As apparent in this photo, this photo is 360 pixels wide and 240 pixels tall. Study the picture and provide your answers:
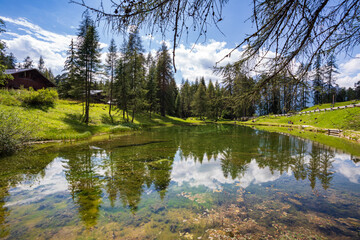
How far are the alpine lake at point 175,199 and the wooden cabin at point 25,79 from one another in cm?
2846

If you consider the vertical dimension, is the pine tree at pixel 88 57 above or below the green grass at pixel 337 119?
above

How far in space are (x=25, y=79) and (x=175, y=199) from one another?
125ft

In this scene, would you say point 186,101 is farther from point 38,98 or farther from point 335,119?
point 38,98

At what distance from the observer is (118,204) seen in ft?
15.3

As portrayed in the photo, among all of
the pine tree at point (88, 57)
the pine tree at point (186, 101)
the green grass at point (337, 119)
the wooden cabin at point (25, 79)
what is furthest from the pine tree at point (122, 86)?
the pine tree at point (186, 101)

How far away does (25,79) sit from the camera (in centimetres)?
2920

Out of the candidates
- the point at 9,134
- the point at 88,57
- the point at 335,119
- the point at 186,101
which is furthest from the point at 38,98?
the point at 186,101

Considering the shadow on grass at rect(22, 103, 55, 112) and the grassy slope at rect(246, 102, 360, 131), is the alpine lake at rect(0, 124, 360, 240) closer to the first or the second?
the shadow on grass at rect(22, 103, 55, 112)

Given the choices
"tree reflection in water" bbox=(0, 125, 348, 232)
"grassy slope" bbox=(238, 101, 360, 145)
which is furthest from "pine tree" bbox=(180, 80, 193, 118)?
"tree reflection in water" bbox=(0, 125, 348, 232)

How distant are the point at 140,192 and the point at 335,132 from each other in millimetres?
27706

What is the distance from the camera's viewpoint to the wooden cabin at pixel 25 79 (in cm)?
2722

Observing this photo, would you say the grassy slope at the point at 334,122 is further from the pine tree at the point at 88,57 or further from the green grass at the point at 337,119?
the pine tree at the point at 88,57

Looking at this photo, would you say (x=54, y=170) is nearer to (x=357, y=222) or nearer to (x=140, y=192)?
(x=140, y=192)

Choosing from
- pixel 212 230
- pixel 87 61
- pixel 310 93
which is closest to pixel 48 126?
pixel 87 61
